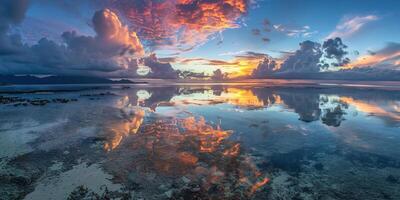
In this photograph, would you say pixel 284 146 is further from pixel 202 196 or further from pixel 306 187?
pixel 202 196

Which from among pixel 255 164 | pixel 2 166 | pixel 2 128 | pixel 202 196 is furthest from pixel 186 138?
pixel 2 128

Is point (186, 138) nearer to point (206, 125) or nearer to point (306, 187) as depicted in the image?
point (206, 125)

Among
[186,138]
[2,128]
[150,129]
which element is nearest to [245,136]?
[186,138]

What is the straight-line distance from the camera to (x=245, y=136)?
25.2 meters

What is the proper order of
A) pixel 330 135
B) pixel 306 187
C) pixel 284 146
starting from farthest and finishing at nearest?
pixel 330 135 < pixel 284 146 < pixel 306 187

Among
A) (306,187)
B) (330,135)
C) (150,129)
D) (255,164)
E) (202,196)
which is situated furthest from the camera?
(150,129)

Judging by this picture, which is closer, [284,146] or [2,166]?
[2,166]

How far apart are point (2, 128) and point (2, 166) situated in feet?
50.6

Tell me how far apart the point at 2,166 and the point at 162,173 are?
426 inches

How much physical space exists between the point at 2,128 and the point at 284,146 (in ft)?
103

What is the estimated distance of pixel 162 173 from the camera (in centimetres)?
1523

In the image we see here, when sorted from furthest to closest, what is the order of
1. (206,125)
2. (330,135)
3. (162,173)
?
(206,125) < (330,135) < (162,173)

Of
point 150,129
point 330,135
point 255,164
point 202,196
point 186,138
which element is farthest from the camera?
point 150,129

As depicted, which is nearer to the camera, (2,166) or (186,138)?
(2,166)
